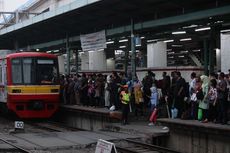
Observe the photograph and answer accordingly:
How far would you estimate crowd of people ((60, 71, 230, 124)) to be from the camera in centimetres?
1410

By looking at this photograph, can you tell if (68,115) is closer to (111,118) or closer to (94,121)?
(94,121)

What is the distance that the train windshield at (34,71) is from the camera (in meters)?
22.0

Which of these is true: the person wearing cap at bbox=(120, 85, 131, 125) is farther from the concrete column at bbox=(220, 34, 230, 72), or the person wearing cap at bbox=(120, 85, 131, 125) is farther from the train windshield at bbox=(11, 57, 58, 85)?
→ the train windshield at bbox=(11, 57, 58, 85)

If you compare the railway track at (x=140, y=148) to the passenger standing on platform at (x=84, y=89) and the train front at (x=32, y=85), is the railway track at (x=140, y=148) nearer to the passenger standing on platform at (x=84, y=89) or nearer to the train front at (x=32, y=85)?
the passenger standing on platform at (x=84, y=89)

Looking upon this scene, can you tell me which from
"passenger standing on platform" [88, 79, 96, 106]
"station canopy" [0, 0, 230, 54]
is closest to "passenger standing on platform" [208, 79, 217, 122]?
"station canopy" [0, 0, 230, 54]

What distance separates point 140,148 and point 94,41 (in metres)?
10.6

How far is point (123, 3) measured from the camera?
60.9ft

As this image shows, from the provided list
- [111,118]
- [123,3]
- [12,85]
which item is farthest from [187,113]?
[12,85]

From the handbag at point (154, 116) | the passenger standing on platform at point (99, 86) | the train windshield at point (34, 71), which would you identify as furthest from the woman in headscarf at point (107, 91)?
the train windshield at point (34, 71)

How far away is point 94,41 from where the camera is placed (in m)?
23.8

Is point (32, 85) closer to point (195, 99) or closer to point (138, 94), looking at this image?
point (138, 94)

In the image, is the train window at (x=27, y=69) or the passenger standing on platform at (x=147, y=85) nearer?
the passenger standing on platform at (x=147, y=85)

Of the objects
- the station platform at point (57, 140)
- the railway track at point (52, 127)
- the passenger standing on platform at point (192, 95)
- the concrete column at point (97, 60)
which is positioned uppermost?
the concrete column at point (97, 60)

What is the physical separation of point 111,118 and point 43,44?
15798mm
